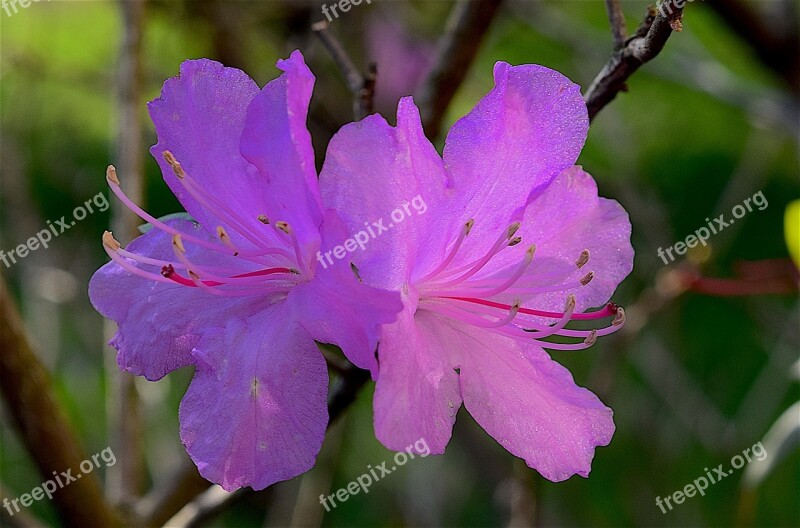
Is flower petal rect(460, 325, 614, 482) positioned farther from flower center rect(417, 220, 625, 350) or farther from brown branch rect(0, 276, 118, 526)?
brown branch rect(0, 276, 118, 526)

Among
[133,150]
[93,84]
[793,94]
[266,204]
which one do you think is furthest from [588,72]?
[266,204]

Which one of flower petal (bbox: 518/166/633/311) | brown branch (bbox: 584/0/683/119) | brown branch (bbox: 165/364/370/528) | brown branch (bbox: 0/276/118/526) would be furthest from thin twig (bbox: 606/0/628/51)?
brown branch (bbox: 0/276/118/526)

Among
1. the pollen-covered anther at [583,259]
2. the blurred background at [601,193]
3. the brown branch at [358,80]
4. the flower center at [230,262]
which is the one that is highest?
the brown branch at [358,80]

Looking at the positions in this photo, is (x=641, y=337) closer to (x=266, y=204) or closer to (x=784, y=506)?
(x=784, y=506)

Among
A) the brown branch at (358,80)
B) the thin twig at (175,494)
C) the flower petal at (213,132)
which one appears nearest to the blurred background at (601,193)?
the thin twig at (175,494)

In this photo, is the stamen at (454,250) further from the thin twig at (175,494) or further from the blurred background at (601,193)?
the thin twig at (175,494)

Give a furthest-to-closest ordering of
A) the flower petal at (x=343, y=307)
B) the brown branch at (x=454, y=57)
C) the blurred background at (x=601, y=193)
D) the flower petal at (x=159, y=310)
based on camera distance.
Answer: the blurred background at (x=601, y=193) → the brown branch at (x=454, y=57) → the flower petal at (x=159, y=310) → the flower petal at (x=343, y=307)
